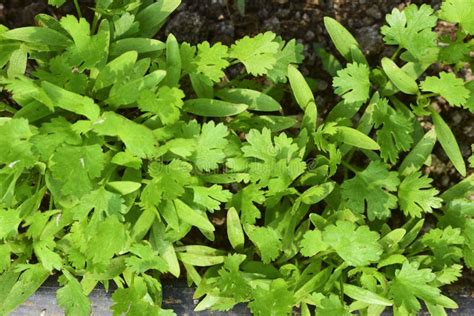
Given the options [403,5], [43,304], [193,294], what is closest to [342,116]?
[403,5]

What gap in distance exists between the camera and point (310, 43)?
2.64 meters

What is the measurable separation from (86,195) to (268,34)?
0.91 meters

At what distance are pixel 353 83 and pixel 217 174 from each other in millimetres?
654

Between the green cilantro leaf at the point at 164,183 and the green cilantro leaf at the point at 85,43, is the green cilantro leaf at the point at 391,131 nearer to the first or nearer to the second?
the green cilantro leaf at the point at 164,183

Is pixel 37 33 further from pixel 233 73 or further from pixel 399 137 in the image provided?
pixel 399 137

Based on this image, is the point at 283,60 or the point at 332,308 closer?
the point at 332,308

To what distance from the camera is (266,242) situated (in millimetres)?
2240

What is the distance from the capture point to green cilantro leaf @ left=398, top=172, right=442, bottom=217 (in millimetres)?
2250

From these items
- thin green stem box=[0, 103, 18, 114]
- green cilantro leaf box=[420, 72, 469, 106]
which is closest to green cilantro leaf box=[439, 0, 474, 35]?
green cilantro leaf box=[420, 72, 469, 106]

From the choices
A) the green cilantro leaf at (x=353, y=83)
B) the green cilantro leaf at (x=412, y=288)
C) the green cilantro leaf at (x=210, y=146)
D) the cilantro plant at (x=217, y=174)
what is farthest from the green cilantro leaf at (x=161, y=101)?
the green cilantro leaf at (x=412, y=288)

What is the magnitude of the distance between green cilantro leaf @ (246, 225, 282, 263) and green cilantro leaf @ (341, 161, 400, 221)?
→ 12.6 inches

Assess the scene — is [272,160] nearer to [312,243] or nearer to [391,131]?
[312,243]

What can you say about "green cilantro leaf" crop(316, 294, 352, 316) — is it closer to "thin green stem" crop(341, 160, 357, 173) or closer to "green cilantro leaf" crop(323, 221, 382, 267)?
"green cilantro leaf" crop(323, 221, 382, 267)

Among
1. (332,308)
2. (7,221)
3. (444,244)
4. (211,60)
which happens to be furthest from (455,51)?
(7,221)
